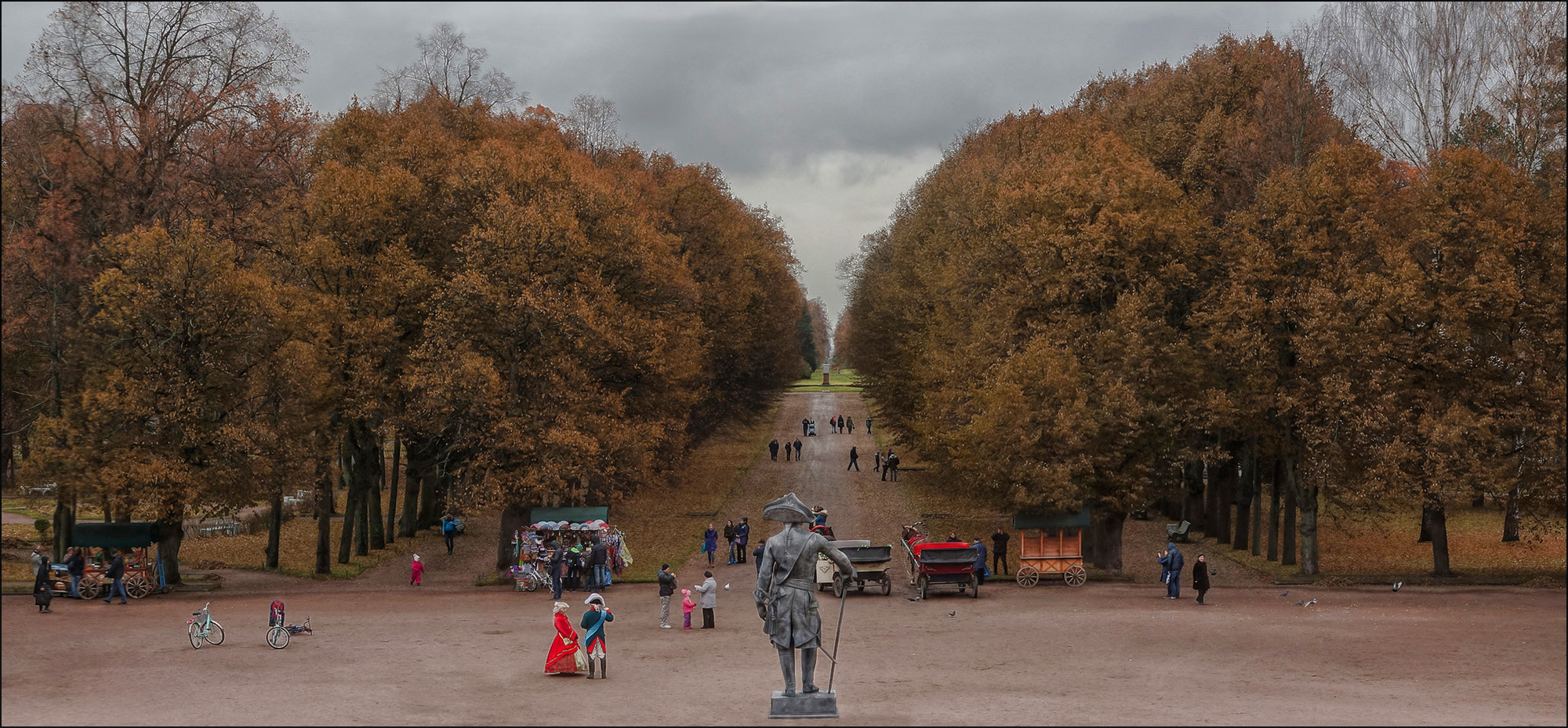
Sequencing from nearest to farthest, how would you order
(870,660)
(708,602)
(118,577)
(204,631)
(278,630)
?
(870,660), (204,631), (278,630), (708,602), (118,577)

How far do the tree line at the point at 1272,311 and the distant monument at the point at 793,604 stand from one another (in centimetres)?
1989

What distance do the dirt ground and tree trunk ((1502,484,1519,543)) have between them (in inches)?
102

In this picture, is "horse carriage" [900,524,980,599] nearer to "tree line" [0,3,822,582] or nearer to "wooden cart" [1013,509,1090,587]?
"wooden cart" [1013,509,1090,587]

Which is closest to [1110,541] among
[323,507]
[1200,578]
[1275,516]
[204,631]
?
[1275,516]

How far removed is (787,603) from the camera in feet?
58.4

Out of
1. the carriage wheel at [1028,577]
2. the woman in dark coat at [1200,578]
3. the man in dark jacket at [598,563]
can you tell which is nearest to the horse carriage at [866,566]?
the carriage wheel at [1028,577]

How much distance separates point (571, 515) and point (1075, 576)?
16.4m

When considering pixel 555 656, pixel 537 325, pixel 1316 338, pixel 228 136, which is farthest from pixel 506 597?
pixel 1316 338

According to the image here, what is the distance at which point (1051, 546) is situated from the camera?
3778 centimetres

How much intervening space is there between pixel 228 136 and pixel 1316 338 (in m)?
35.2

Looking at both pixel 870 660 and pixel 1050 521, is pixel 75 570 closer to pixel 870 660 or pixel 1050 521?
pixel 870 660

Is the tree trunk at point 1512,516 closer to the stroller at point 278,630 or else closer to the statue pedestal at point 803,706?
the statue pedestal at point 803,706

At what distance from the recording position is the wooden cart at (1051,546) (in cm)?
3744

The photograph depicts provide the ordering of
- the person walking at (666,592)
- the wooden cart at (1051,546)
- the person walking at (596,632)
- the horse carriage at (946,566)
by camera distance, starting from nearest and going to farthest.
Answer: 1. the person walking at (596,632)
2. the person walking at (666,592)
3. the horse carriage at (946,566)
4. the wooden cart at (1051,546)
